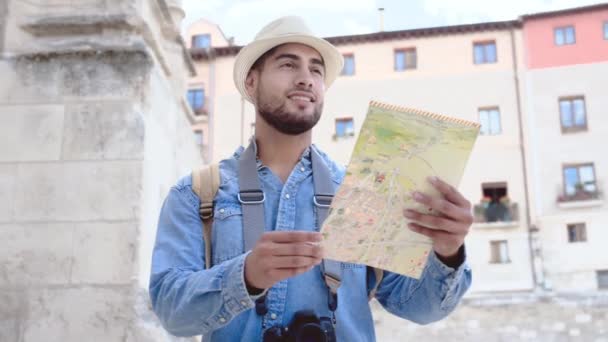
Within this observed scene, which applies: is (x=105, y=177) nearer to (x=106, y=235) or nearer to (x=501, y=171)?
(x=106, y=235)

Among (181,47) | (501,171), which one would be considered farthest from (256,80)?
(501,171)

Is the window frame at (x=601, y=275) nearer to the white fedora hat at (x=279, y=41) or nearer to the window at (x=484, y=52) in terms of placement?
the window at (x=484, y=52)

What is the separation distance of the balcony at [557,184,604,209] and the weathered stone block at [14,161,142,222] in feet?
92.7

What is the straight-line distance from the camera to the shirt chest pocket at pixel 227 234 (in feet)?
6.70

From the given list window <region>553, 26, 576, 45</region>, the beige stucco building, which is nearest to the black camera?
the beige stucco building

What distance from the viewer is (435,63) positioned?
31656 millimetres

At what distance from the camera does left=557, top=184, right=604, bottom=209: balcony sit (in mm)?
28875

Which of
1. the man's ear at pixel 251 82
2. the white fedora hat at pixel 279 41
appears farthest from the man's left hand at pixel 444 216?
the man's ear at pixel 251 82

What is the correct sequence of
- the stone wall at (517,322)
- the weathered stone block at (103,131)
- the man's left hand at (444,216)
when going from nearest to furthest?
1. the man's left hand at (444,216)
2. the weathered stone block at (103,131)
3. the stone wall at (517,322)

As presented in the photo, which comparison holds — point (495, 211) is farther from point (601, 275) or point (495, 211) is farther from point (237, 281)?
point (237, 281)

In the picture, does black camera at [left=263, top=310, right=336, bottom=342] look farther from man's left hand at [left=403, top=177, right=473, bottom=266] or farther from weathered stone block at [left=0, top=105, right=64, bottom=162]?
weathered stone block at [left=0, top=105, right=64, bottom=162]

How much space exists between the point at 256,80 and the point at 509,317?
24823 mm

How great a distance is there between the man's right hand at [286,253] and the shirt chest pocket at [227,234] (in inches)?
12.7

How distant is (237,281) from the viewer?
179 cm
